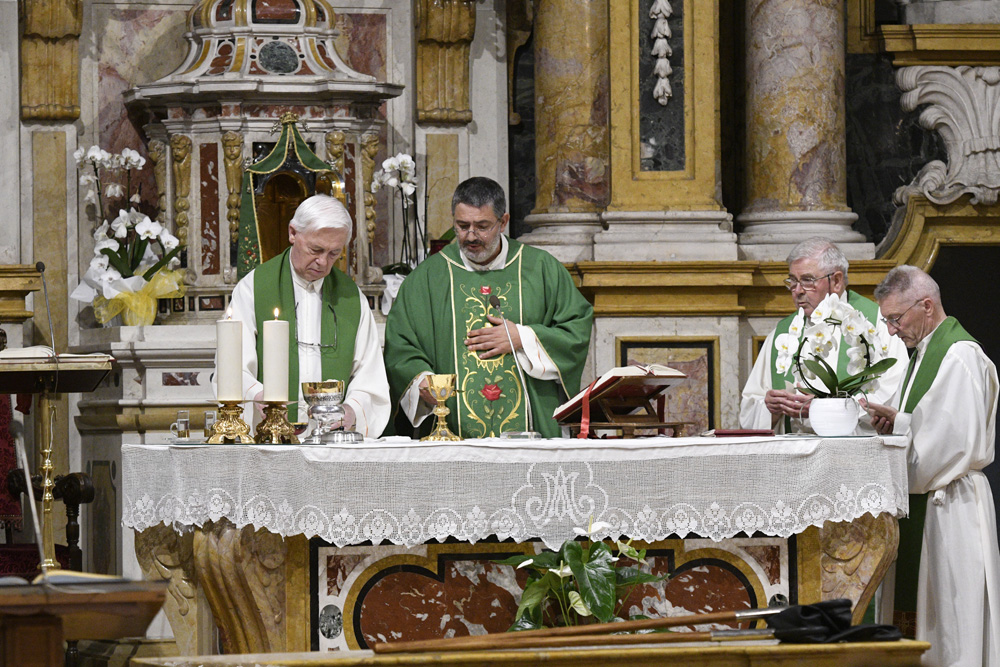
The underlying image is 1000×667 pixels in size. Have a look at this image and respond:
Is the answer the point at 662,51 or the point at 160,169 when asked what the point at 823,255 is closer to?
the point at 662,51

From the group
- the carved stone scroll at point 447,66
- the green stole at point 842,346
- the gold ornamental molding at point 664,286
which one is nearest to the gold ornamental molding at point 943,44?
the gold ornamental molding at point 664,286

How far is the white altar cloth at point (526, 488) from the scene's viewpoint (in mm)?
4297

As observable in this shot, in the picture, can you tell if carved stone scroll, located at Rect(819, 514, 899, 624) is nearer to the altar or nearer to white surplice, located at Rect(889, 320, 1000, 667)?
the altar

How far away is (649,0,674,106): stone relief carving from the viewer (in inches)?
278

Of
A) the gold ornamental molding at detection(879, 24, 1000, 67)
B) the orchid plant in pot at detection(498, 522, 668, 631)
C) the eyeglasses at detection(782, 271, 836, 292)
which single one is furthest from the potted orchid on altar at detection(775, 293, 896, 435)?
the gold ornamental molding at detection(879, 24, 1000, 67)

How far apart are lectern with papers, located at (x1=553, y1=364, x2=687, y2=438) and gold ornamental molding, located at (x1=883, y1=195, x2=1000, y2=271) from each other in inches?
124

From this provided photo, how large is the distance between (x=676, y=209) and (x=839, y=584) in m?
2.86

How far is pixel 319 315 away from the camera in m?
5.18

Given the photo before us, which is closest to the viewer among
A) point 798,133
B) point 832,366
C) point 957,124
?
point 832,366

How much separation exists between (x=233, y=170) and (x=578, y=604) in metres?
3.12

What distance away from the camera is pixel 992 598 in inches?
195

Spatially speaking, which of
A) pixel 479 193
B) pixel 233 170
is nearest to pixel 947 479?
pixel 479 193

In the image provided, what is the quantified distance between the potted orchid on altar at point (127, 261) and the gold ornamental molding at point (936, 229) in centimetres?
334

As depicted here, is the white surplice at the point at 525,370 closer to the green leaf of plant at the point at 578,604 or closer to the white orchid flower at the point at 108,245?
the green leaf of plant at the point at 578,604
